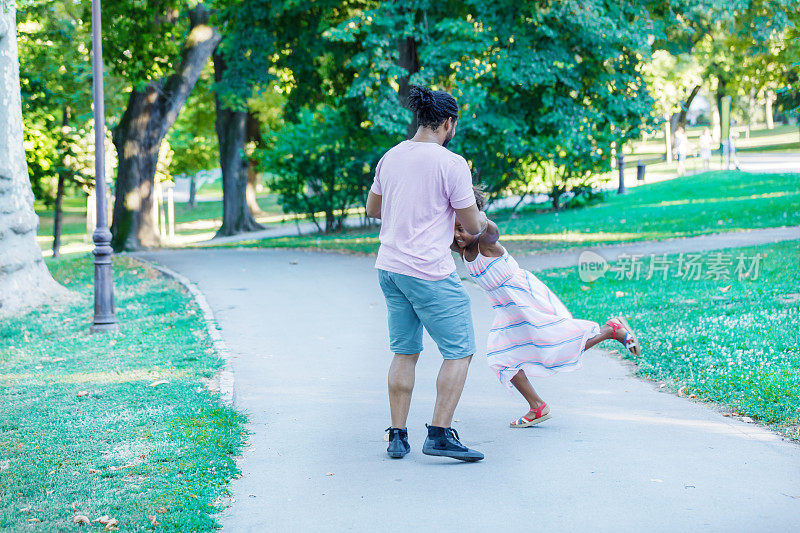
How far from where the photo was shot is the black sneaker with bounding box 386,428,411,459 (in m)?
5.34

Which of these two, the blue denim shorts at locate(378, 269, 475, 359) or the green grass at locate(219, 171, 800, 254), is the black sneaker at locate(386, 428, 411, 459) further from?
the green grass at locate(219, 171, 800, 254)

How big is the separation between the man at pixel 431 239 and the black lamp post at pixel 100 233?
6.06m

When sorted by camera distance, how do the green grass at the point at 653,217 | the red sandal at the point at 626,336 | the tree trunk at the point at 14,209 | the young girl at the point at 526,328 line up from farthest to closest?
1. the green grass at the point at 653,217
2. the tree trunk at the point at 14,209
3. the red sandal at the point at 626,336
4. the young girl at the point at 526,328

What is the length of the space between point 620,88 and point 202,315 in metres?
9.59

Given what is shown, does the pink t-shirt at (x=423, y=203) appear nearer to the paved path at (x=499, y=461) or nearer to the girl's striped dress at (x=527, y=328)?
the girl's striped dress at (x=527, y=328)

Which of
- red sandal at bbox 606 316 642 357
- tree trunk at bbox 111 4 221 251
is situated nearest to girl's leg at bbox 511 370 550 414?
red sandal at bbox 606 316 642 357

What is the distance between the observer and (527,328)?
573cm

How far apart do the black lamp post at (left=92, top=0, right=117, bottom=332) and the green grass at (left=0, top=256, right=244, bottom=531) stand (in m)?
0.22

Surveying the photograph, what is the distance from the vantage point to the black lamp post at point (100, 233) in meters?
10.5

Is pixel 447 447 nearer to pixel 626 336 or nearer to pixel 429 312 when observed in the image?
pixel 429 312

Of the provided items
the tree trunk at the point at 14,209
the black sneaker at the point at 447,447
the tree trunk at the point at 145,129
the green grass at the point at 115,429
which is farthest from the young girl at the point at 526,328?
the tree trunk at the point at 145,129

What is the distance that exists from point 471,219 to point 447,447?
1.27 meters

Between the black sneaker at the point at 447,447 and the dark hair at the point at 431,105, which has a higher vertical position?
the dark hair at the point at 431,105

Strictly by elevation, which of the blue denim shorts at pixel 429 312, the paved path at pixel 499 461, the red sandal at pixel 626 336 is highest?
the blue denim shorts at pixel 429 312
